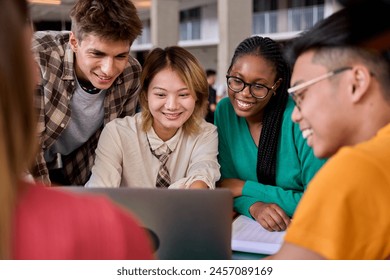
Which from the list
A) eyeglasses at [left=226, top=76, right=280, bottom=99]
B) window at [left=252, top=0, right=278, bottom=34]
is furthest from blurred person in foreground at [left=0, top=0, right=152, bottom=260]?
window at [left=252, top=0, right=278, bottom=34]

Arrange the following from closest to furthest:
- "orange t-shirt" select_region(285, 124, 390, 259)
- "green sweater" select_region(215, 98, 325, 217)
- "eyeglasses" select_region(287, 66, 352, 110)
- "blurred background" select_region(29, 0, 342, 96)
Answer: "orange t-shirt" select_region(285, 124, 390, 259), "eyeglasses" select_region(287, 66, 352, 110), "green sweater" select_region(215, 98, 325, 217), "blurred background" select_region(29, 0, 342, 96)

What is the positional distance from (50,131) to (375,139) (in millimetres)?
969

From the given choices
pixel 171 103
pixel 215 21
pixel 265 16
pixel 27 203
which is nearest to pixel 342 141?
pixel 27 203

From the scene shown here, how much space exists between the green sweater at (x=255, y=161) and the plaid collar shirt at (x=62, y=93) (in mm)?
277

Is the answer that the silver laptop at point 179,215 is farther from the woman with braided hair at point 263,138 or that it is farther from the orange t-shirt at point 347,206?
the woman with braided hair at point 263,138

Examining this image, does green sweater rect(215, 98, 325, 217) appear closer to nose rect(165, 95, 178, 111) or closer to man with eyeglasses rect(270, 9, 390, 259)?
nose rect(165, 95, 178, 111)

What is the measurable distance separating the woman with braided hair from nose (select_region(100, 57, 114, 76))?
0.96 ft

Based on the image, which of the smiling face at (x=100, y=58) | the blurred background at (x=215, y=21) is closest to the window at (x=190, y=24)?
the blurred background at (x=215, y=21)

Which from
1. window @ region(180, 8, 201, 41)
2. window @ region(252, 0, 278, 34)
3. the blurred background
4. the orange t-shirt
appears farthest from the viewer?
window @ region(180, 8, 201, 41)

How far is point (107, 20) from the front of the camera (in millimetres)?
1265

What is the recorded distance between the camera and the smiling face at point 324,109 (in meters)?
0.68

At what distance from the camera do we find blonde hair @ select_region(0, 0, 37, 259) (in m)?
0.42

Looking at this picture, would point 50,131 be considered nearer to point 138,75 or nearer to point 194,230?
point 138,75
